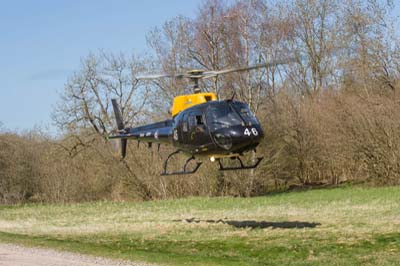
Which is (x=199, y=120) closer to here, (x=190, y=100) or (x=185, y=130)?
(x=185, y=130)

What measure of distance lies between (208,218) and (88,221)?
5139 mm

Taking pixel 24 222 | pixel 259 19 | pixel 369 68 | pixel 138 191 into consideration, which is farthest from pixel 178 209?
pixel 369 68

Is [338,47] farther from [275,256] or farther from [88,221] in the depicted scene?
[275,256]

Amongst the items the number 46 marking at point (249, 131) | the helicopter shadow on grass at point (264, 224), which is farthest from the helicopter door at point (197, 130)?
the helicopter shadow on grass at point (264, 224)

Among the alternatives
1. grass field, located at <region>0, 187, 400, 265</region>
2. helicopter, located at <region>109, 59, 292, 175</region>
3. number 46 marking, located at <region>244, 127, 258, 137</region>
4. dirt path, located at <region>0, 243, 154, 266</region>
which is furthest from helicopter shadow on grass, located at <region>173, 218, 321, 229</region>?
dirt path, located at <region>0, 243, 154, 266</region>

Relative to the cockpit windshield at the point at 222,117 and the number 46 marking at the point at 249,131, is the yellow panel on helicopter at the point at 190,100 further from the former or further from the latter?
the number 46 marking at the point at 249,131

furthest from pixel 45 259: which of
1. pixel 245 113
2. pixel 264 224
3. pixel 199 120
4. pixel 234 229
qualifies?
pixel 264 224

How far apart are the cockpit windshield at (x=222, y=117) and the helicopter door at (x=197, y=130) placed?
33cm

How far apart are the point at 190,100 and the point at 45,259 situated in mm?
7187

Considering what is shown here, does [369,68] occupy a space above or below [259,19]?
below

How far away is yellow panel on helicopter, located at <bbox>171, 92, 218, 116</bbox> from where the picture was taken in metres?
19.2

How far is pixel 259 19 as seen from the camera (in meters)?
39.8

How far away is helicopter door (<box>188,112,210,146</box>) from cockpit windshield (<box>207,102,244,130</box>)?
325 millimetres

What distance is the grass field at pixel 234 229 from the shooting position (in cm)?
1504
